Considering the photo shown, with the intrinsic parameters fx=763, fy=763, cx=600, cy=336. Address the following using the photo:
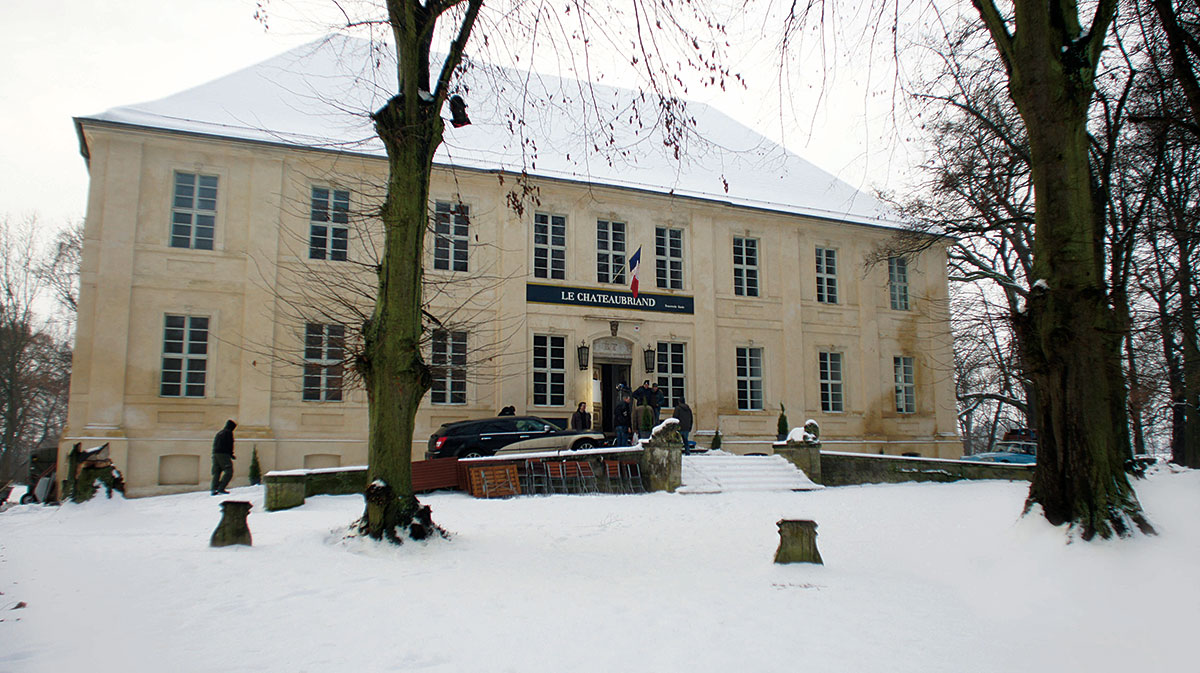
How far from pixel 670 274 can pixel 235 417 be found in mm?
12527

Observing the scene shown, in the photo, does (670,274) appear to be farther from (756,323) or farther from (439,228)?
(439,228)

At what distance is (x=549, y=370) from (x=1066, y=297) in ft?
52.0

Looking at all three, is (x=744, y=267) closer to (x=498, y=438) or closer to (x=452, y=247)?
(x=452, y=247)

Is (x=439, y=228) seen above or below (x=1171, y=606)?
above

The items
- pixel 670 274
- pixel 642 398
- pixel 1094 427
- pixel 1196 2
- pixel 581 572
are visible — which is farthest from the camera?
pixel 670 274

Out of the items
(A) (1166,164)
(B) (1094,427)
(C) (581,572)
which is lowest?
(C) (581,572)

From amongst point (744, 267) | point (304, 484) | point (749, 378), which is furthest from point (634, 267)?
point (304, 484)

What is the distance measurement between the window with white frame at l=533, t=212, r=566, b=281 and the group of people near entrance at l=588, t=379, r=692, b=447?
3.98 meters

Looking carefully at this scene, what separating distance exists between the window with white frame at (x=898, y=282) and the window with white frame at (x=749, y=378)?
5828mm

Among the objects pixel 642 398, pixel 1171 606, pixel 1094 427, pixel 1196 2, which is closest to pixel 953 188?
pixel 642 398

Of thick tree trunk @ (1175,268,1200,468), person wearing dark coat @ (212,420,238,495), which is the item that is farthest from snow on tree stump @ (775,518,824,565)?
thick tree trunk @ (1175,268,1200,468)

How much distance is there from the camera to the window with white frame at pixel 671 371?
73.6 ft

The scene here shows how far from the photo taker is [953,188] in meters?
20.0

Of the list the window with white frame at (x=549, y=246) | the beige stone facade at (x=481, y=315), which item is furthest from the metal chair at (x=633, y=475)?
the window with white frame at (x=549, y=246)
